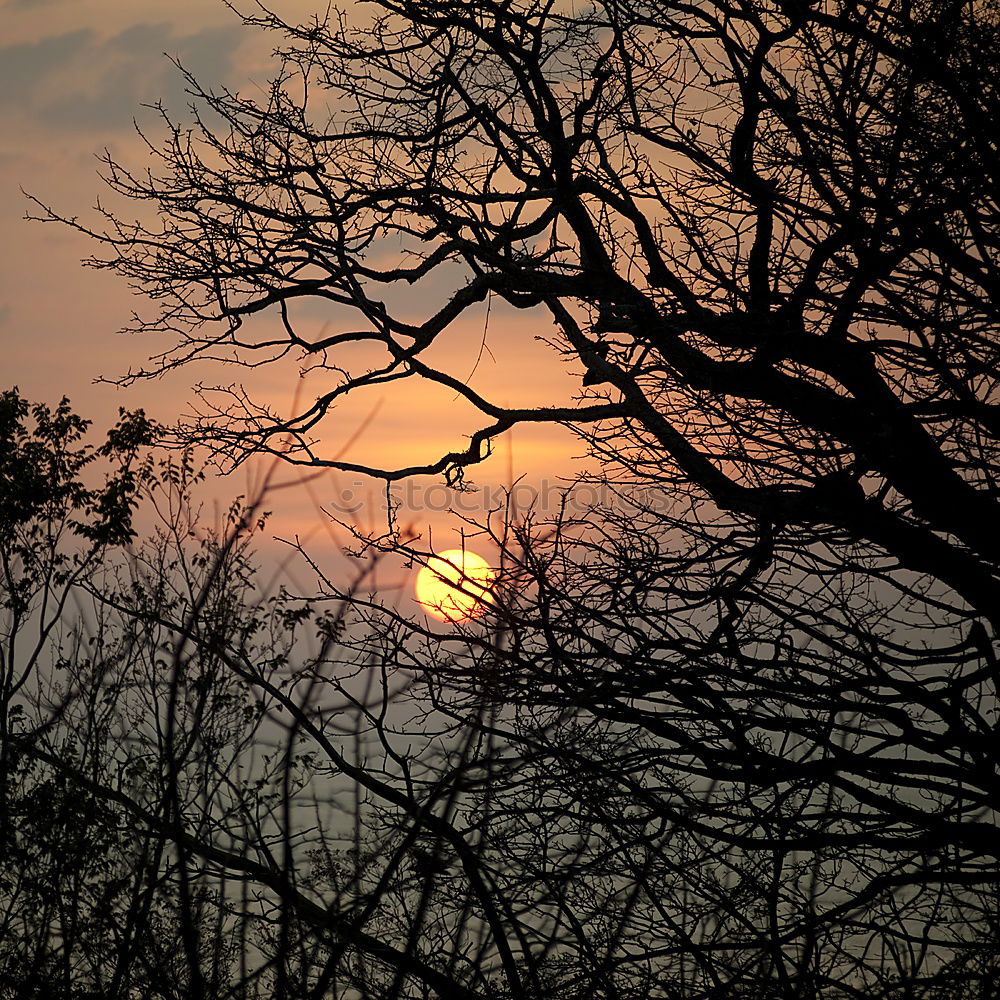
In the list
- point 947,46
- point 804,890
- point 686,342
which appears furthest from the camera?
point 686,342

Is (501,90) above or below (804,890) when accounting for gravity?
above

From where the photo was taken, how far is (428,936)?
17.2 ft

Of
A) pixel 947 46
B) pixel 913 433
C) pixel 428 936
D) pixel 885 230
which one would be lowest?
pixel 428 936

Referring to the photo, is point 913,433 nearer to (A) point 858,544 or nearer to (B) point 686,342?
(A) point 858,544

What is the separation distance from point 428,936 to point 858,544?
398cm

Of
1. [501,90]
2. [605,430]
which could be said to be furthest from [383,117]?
[605,430]

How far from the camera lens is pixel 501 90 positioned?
368 inches

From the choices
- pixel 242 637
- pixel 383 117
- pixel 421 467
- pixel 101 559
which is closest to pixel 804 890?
pixel 242 637

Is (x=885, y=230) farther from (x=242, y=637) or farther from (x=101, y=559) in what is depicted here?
(x=101, y=559)

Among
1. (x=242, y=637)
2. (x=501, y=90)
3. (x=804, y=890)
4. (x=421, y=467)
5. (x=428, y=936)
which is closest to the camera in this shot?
(x=242, y=637)

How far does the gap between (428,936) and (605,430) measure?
3642 millimetres

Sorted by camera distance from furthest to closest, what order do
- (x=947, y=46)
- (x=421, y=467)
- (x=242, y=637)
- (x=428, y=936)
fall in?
(x=421, y=467), (x=947, y=46), (x=428, y=936), (x=242, y=637)

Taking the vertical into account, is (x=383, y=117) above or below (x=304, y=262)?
above

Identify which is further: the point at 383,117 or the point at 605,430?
the point at 383,117
